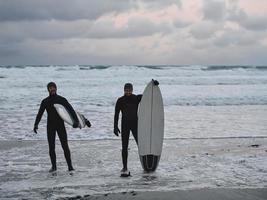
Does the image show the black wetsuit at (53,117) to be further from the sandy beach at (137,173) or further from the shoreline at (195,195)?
the shoreline at (195,195)

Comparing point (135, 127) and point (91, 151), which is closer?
point (135, 127)

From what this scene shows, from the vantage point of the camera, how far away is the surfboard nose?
307 inches

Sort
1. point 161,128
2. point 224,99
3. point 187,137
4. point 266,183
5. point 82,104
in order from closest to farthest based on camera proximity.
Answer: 1. point 266,183
2. point 161,128
3. point 187,137
4. point 82,104
5. point 224,99

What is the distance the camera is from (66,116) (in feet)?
25.2

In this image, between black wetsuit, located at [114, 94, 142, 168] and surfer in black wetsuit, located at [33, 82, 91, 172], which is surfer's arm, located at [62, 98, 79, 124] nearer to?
surfer in black wetsuit, located at [33, 82, 91, 172]

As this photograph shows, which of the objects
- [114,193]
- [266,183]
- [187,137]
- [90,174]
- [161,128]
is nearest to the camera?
[114,193]

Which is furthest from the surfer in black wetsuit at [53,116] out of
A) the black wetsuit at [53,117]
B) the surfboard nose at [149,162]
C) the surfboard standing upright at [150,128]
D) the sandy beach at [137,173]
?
the surfboard nose at [149,162]

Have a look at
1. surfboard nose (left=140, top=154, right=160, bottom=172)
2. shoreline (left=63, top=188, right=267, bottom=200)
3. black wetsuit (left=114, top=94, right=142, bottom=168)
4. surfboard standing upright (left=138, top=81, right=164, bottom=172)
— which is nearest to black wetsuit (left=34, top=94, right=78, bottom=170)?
black wetsuit (left=114, top=94, right=142, bottom=168)

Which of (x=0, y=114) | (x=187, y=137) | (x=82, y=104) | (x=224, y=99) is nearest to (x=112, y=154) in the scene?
(x=187, y=137)

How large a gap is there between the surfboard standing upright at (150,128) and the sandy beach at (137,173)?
0.28 meters

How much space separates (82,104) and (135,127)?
43.4 ft

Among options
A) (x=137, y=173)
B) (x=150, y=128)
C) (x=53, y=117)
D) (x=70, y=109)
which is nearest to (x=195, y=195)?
(x=137, y=173)

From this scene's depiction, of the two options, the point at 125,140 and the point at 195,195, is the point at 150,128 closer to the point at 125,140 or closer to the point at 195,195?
the point at 125,140

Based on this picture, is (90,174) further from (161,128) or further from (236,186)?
(236,186)
